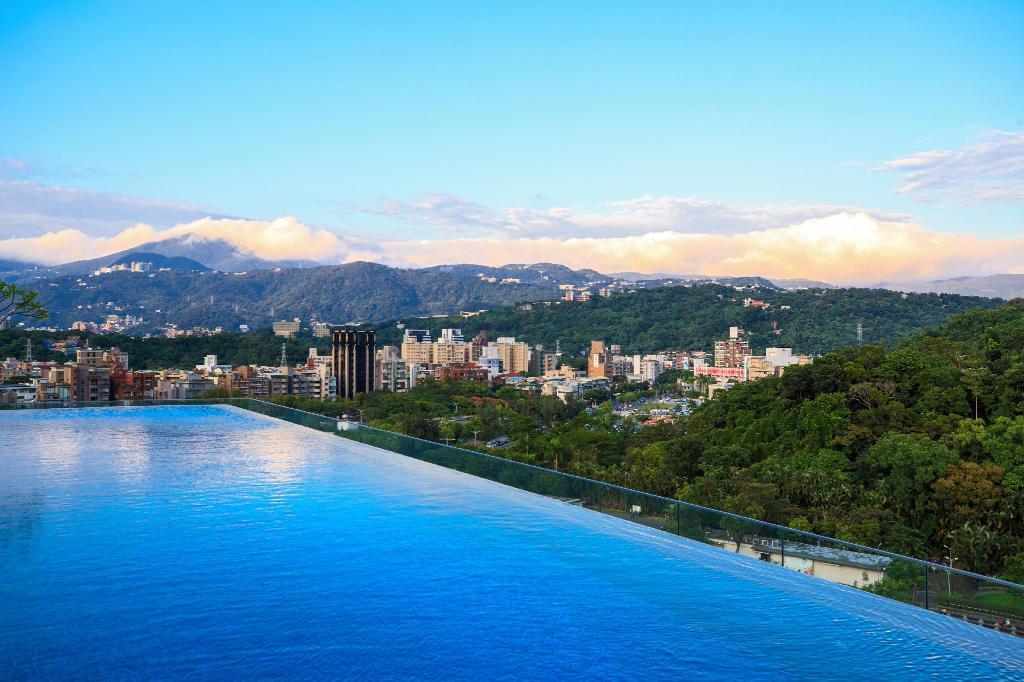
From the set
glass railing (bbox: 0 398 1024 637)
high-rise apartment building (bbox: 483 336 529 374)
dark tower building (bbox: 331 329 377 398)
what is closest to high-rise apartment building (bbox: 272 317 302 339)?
dark tower building (bbox: 331 329 377 398)

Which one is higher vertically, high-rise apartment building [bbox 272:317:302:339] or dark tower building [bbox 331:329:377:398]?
high-rise apartment building [bbox 272:317:302:339]

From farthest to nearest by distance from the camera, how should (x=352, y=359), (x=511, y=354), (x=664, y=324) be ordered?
(x=664, y=324) → (x=511, y=354) → (x=352, y=359)

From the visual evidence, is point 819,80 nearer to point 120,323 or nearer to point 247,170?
point 247,170

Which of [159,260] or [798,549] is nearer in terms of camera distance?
A: [798,549]

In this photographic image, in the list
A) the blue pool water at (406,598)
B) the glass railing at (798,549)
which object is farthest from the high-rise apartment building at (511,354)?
the blue pool water at (406,598)

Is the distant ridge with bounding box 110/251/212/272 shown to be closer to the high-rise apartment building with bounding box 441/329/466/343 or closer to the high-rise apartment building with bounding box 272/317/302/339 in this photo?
the high-rise apartment building with bounding box 272/317/302/339

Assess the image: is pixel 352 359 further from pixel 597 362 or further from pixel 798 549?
pixel 798 549

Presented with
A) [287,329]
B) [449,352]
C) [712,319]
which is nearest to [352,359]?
[287,329]
